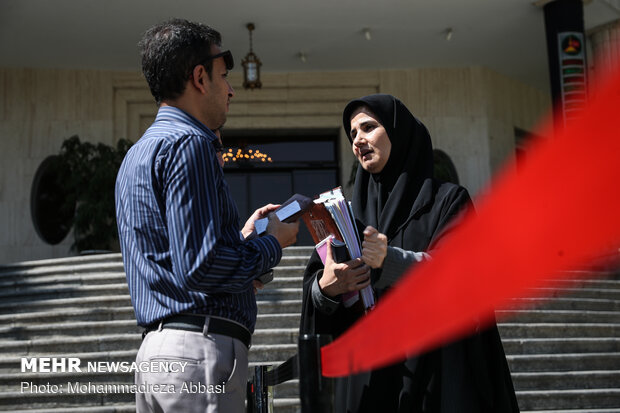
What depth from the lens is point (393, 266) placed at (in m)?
2.99

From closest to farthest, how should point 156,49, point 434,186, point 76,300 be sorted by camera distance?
point 156,49
point 434,186
point 76,300

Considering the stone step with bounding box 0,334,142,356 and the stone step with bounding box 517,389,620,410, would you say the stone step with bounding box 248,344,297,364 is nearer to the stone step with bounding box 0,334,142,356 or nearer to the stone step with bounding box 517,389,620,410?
the stone step with bounding box 0,334,142,356

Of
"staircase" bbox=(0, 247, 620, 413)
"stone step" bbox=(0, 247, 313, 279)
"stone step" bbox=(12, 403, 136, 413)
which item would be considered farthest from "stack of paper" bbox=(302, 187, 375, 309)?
"stone step" bbox=(0, 247, 313, 279)

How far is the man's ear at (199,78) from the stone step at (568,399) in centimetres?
541

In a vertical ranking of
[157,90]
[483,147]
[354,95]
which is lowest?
[157,90]

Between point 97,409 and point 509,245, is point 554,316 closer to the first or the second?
point 97,409

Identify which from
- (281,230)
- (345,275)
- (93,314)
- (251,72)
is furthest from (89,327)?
(251,72)

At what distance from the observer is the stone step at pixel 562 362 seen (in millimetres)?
7402

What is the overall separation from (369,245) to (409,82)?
1341cm

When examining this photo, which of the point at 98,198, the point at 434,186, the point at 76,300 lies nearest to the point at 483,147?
the point at 98,198

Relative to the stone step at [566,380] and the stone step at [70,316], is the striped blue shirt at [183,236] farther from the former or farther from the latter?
the stone step at [70,316]

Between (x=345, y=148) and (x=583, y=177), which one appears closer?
(x=583, y=177)

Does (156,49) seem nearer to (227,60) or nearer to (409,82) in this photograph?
(227,60)

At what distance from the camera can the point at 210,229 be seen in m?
2.21
